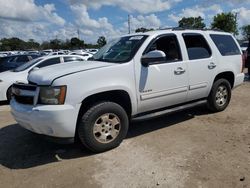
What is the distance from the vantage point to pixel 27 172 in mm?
4059

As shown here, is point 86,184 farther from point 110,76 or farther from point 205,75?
point 205,75

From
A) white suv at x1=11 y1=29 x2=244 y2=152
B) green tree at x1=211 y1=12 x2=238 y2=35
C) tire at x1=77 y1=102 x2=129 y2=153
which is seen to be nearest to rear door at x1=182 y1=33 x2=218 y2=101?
white suv at x1=11 y1=29 x2=244 y2=152

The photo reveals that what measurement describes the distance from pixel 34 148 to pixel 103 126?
4.20ft

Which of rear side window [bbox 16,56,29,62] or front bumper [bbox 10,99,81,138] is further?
rear side window [bbox 16,56,29,62]

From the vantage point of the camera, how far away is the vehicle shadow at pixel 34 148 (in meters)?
4.44

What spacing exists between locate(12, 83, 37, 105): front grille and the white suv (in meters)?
0.01

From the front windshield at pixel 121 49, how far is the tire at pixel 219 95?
2156mm

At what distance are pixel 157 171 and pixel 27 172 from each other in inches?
69.6

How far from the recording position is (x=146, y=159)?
14.2 feet

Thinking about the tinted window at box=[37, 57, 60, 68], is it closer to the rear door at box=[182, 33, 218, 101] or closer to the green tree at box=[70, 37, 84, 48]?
the rear door at box=[182, 33, 218, 101]

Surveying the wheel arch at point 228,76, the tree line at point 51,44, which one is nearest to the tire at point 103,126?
the wheel arch at point 228,76

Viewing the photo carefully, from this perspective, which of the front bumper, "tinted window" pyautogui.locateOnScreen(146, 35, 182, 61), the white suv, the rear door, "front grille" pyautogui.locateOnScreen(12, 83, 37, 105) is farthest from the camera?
the rear door

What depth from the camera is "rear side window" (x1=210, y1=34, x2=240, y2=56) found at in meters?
6.45

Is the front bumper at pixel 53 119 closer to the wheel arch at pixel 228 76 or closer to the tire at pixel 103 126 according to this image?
the tire at pixel 103 126
